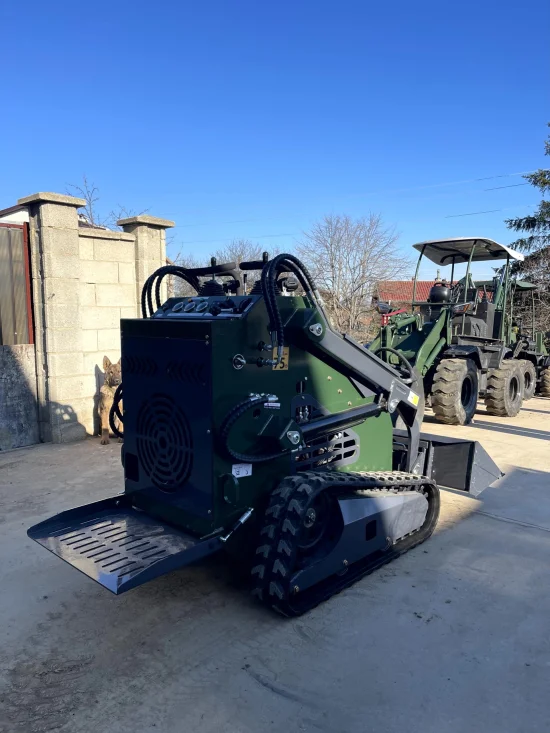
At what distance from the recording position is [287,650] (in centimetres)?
296

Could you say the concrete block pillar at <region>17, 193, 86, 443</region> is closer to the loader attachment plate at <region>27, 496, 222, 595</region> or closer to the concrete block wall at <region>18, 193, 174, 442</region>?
the concrete block wall at <region>18, 193, 174, 442</region>

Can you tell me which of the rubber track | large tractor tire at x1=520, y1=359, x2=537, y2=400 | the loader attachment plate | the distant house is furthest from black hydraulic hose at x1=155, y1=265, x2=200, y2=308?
the distant house

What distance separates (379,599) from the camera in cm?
348

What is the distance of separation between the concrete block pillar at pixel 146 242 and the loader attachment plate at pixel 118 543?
514 centimetres

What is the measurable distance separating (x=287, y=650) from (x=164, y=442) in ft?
4.43

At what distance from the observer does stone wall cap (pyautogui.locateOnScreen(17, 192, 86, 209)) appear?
693 cm

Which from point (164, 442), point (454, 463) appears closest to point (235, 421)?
point (164, 442)

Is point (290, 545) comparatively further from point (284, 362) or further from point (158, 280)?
point (158, 280)

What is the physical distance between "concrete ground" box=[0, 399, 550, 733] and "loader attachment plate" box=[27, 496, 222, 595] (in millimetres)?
506

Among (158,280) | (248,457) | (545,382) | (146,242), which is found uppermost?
(146,242)

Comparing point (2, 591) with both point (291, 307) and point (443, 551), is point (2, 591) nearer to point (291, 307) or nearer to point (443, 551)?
point (291, 307)

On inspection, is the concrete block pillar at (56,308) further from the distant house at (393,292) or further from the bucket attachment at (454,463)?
the distant house at (393,292)

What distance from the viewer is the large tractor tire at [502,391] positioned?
9625 mm

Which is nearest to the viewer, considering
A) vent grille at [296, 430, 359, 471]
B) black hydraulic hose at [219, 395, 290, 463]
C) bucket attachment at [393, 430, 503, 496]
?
black hydraulic hose at [219, 395, 290, 463]
